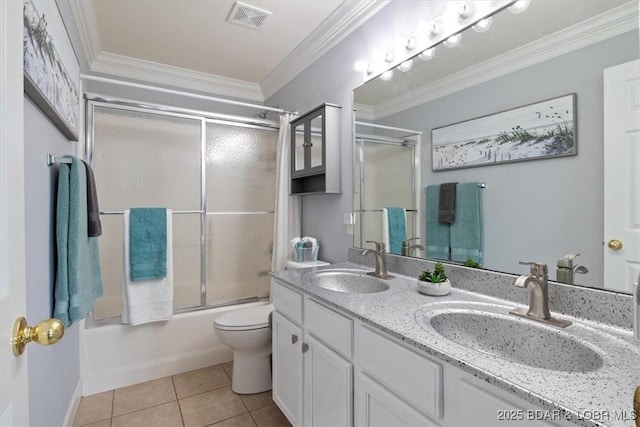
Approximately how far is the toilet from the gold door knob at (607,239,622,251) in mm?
1781

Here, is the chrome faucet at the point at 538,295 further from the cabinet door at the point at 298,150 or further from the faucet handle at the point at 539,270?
the cabinet door at the point at 298,150

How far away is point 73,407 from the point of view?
189 cm

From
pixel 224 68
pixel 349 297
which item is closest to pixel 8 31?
pixel 349 297

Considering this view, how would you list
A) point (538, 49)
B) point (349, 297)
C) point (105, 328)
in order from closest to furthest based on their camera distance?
point (538, 49) → point (349, 297) → point (105, 328)

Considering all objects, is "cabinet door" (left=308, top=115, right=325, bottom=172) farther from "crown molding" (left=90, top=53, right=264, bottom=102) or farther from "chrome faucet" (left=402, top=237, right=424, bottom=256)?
"crown molding" (left=90, top=53, right=264, bottom=102)

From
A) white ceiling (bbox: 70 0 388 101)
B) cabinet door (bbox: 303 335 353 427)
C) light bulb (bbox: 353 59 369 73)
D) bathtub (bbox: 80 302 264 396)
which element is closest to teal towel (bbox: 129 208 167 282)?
bathtub (bbox: 80 302 264 396)

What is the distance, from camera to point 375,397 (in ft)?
3.60

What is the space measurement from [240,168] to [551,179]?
244 centimetres

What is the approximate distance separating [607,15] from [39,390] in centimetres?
247

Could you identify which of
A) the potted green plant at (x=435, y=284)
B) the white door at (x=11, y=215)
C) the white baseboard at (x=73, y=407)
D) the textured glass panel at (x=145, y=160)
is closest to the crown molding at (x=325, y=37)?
→ the textured glass panel at (x=145, y=160)

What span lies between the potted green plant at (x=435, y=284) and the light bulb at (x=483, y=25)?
41.8 inches

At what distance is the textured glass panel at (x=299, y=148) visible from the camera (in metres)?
2.54

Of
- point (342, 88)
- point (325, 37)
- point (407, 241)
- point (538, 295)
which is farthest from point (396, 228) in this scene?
point (325, 37)

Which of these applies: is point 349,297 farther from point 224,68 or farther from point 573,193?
point 224,68
